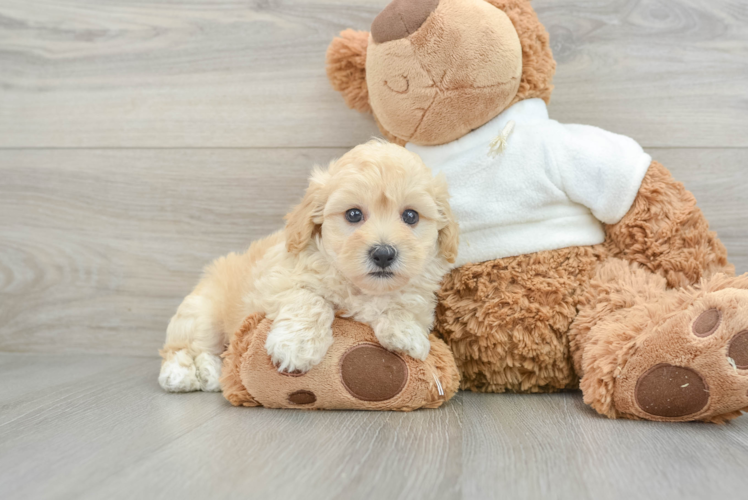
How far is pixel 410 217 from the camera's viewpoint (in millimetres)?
994

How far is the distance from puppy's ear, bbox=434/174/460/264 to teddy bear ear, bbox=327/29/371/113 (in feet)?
1.14

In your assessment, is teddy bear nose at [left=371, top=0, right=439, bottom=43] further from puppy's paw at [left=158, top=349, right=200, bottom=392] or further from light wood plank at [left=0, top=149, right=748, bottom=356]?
puppy's paw at [left=158, top=349, right=200, bottom=392]

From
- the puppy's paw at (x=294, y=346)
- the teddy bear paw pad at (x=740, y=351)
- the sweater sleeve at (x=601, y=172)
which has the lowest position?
the puppy's paw at (x=294, y=346)

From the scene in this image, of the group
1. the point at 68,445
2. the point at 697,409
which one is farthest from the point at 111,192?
the point at 697,409

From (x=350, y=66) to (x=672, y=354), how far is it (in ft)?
2.77

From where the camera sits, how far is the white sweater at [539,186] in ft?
3.62

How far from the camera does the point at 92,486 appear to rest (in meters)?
0.70

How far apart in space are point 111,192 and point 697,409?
1476 mm

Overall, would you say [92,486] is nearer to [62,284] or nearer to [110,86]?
[62,284]

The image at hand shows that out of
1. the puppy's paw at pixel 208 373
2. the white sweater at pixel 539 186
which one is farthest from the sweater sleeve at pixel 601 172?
the puppy's paw at pixel 208 373

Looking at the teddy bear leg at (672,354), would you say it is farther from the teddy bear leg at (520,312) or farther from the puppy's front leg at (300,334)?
the puppy's front leg at (300,334)

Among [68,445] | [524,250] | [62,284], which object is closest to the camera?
[68,445]

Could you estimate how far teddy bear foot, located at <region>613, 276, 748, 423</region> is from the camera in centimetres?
86

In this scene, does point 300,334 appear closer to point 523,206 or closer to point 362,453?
point 362,453
